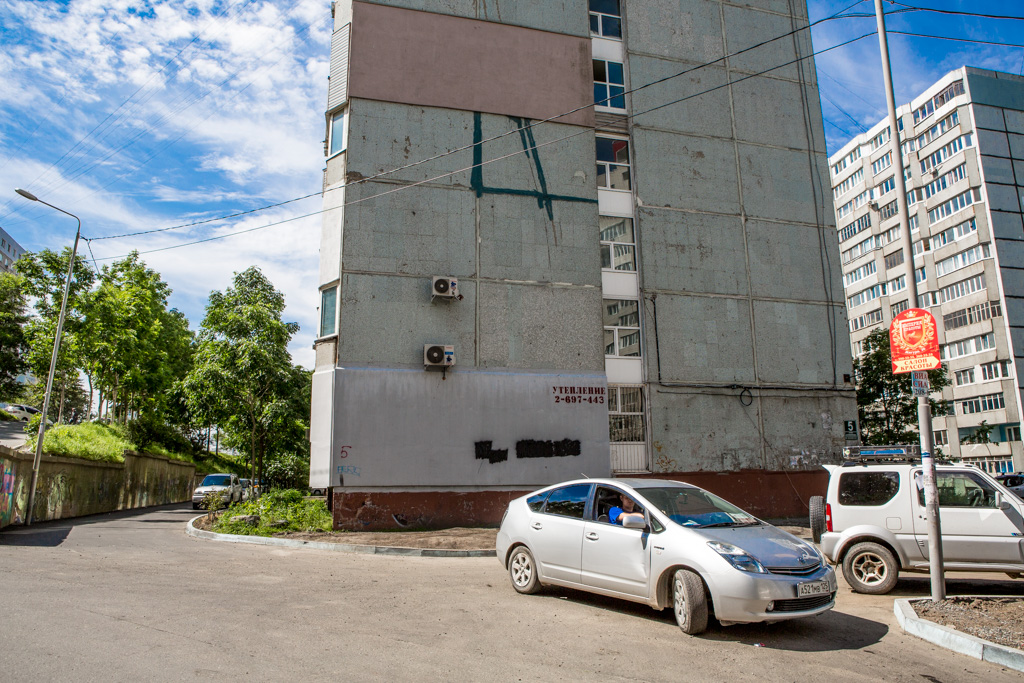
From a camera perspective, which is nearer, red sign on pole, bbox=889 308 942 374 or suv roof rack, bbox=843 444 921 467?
red sign on pole, bbox=889 308 942 374

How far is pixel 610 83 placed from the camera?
69.4 feet

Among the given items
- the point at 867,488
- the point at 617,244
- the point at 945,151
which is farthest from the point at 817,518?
the point at 945,151

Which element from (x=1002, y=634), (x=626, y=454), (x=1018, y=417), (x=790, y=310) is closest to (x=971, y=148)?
(x=1018, y=417)

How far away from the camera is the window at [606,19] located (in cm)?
2156

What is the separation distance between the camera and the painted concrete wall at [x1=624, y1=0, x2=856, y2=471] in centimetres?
1936

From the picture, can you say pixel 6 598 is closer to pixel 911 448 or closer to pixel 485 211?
pixel 911 448

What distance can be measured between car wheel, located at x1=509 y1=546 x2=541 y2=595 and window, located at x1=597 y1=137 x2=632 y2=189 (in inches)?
565

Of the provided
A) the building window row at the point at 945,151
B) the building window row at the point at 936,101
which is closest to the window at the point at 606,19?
the building window row at the point at 945,151

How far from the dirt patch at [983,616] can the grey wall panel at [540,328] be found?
11.8m

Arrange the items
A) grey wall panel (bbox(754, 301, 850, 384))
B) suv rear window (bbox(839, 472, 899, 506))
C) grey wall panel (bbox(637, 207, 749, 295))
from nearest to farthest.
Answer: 1. suv rear window (bbox(839, 472, 899, 506))
2. grey wall panel (bbox(637, 207, 749, 295))
3. grey wall panel (bbox(754, 301, 850, 384))

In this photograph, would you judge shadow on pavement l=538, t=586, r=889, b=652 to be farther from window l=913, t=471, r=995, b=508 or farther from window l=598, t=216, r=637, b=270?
window l=598, t=216, r=637, b=270

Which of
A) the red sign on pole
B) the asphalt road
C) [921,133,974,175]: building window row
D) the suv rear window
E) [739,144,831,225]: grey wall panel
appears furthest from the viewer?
[921,133,974,175]: building window row

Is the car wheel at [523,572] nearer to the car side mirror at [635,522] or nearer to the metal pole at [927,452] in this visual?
the car side mirror at [635,522]

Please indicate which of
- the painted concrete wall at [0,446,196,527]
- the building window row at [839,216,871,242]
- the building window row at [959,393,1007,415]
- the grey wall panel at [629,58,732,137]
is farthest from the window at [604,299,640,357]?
the building window row at [839,216,871,242]
